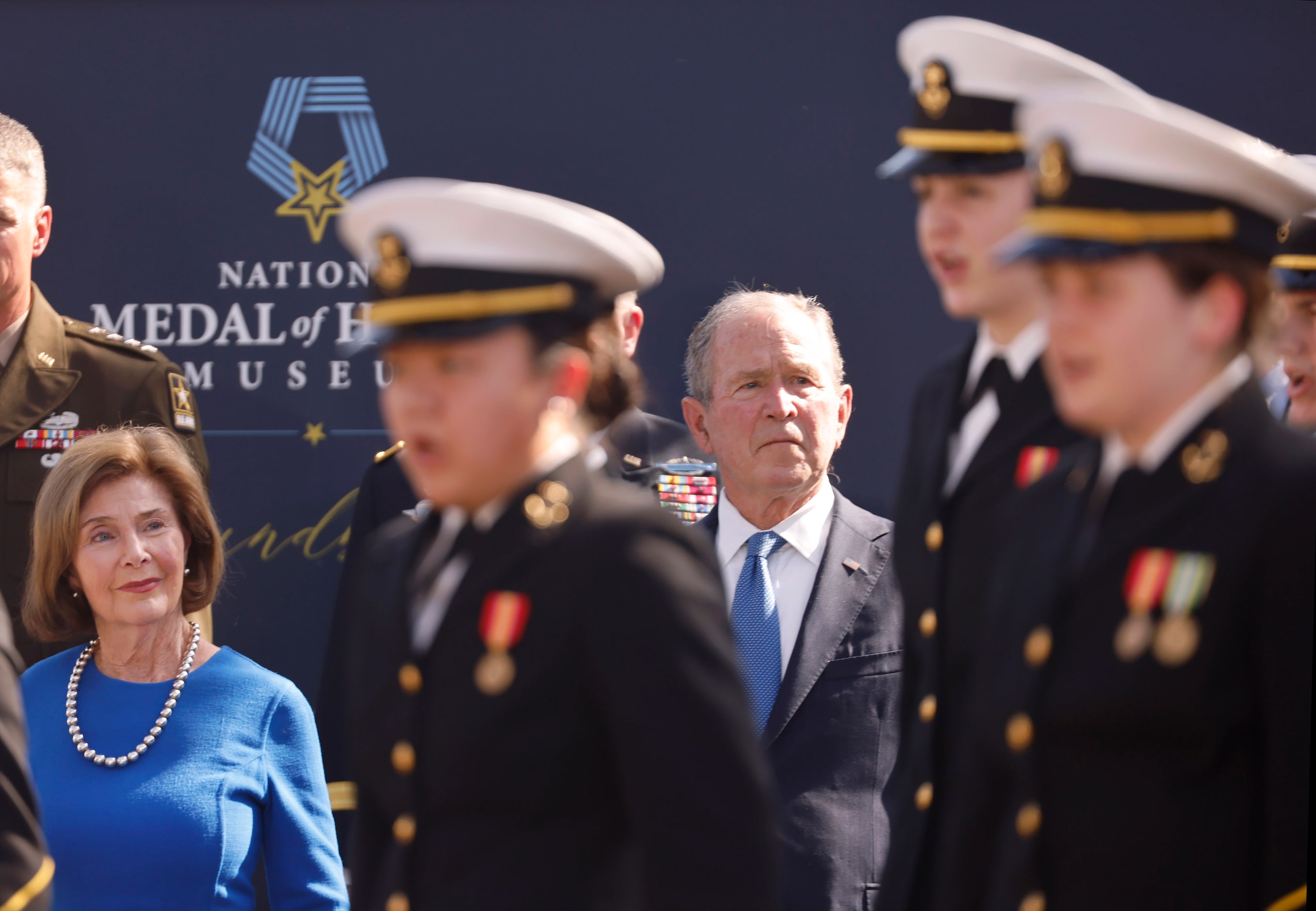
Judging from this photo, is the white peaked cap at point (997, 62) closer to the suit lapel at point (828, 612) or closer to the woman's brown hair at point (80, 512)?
the suit lapel at point (828, 612)

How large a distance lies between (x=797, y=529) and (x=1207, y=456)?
1.47 meters

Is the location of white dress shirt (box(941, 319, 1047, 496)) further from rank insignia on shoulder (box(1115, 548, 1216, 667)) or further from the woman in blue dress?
the woman in blue dress

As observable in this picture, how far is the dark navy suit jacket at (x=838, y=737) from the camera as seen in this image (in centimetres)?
244

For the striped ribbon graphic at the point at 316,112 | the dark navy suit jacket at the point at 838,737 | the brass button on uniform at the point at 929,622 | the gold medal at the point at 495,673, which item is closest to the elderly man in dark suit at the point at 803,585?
the dark navy suit jacket at the point at 838,737

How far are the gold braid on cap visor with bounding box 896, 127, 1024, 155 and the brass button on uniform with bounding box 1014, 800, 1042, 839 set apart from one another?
708mm

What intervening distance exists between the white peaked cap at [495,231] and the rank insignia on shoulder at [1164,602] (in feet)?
2.07

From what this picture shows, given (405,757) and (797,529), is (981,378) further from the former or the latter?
(797,529)

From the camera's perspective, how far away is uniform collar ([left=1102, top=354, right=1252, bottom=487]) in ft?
4.46

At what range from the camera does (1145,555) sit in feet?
4.55

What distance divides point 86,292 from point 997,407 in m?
2.74

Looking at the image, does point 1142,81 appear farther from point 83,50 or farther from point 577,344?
point 83,50

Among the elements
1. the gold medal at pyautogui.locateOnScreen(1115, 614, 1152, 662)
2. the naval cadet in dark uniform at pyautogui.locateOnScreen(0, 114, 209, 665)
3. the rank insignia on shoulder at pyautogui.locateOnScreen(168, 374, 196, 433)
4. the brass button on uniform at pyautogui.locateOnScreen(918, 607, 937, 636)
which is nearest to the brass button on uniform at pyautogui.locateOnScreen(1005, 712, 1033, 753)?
the gold medal at pyautogui.locateOnScreen(1115, 614, 1152, 662)

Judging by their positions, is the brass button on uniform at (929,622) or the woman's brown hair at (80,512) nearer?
the brass button on uniform at (929,622)

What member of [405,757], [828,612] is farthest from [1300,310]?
[405,757]
